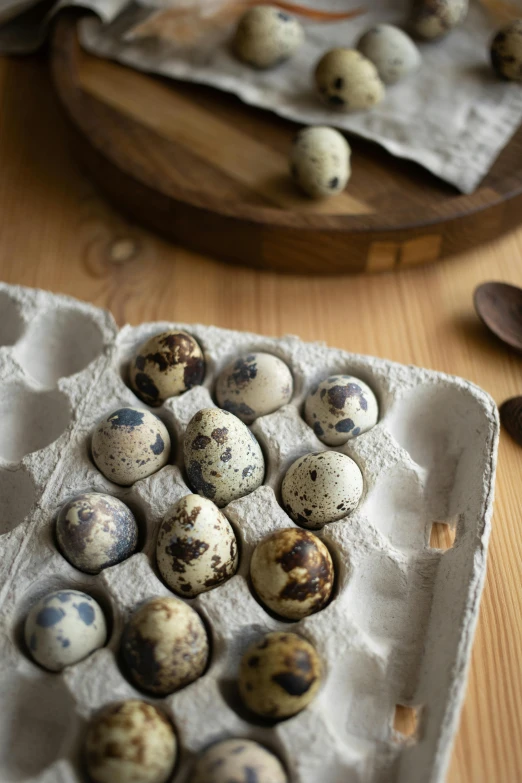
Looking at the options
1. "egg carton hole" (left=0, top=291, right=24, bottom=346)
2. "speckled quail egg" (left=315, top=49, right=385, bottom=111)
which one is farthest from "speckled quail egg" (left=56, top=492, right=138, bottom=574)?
"speckled quail egg" (left=315, top=49, right=385, bottom=111)

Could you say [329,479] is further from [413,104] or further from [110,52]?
[110,52]

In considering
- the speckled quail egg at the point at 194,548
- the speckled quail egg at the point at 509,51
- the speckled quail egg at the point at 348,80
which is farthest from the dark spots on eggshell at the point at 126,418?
the speckled quail egg at the point at 509,51

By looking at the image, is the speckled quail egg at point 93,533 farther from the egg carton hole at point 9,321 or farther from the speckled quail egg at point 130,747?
the egg carton hole at point 9,321

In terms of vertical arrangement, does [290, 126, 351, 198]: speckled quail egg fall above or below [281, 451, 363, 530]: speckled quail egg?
above

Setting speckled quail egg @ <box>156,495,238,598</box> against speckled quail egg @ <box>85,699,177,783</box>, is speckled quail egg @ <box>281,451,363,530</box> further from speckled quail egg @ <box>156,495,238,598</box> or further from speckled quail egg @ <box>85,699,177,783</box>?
speckled quail egg @ <box>85,699,177,783</box>

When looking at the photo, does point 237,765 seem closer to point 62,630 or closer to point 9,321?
point 62,630

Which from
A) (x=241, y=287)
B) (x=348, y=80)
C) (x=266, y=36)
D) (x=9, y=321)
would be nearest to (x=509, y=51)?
(x=348, y=80)
